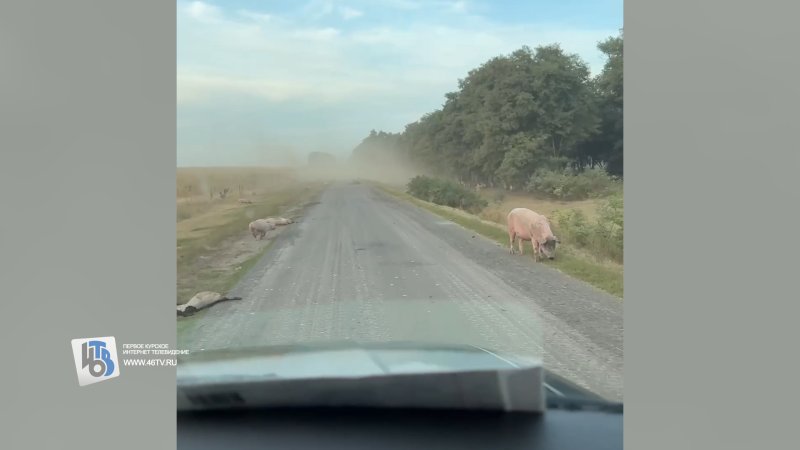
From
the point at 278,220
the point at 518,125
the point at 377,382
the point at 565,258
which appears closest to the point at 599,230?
the point at 565,258

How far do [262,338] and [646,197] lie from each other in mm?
1492

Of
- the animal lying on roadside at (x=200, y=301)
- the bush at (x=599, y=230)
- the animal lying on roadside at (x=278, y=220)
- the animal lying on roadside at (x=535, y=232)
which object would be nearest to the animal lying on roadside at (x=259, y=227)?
the animal lying on roadside at (x=278, y=220)

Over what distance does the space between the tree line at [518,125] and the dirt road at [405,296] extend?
0.24m

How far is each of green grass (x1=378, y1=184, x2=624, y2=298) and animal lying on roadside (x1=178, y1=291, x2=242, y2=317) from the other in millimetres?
792

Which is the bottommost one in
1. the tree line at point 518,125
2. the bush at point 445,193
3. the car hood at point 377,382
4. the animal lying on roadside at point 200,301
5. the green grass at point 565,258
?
the car hood at point 377,382

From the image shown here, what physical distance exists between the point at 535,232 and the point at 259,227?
3.63 feet

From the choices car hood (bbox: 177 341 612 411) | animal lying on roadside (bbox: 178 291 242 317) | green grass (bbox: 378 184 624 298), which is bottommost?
car hood (bbox: 177 341 612 411)

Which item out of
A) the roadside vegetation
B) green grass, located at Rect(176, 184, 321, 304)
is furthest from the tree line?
green grass, located at Rect(176, 184, 321, 304)

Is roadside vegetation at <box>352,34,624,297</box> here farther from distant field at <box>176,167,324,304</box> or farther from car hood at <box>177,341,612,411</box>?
car hood at <box>177,341,612,411</box>

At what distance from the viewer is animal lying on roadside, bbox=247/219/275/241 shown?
9.21ft

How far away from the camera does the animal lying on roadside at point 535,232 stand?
2625 mm

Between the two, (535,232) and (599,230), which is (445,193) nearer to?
(535,232)
